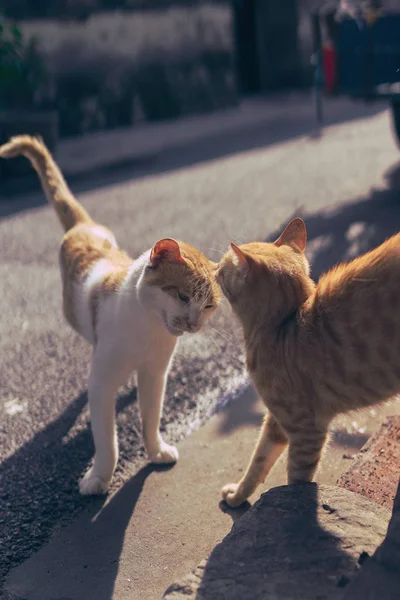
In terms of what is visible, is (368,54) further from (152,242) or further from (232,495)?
(232,495)

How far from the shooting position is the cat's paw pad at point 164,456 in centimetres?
299

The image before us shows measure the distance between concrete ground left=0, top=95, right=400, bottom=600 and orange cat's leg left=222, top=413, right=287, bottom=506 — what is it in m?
0.11

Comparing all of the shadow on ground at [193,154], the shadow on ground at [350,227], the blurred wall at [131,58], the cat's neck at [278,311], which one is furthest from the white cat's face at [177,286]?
the blurred wall at [131,58]

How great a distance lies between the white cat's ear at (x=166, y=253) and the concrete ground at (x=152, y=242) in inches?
37.7

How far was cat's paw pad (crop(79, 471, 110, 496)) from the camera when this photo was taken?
2787mm

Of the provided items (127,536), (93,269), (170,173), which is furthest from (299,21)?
(127,536)

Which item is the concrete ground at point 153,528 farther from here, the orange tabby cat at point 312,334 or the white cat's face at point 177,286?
the white cat's face at point 177,286

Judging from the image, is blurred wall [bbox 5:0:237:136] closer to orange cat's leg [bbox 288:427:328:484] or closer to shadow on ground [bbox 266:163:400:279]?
shadow on ground [bbox 266:163:400:279]

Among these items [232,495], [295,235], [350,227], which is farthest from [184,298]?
[350,227]

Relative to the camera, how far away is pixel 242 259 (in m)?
2.27

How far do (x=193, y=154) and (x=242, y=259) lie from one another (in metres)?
6.79

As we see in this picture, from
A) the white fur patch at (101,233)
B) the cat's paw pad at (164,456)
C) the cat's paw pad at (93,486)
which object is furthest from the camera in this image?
the white fur patch at (101,233)

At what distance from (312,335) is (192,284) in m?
0.48

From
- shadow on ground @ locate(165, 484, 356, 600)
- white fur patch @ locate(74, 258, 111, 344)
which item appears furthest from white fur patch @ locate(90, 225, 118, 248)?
shadow on ground @ locate(165, 484, 356, 600)
